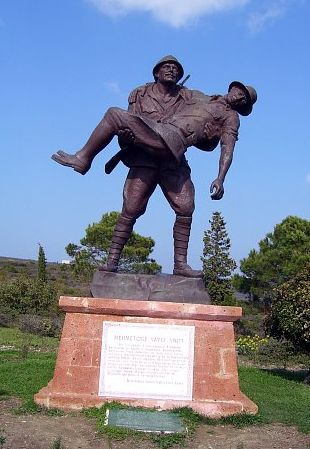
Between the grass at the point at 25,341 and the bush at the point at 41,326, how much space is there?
0.22 m

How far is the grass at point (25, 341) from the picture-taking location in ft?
40.4

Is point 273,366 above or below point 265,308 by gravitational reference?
below

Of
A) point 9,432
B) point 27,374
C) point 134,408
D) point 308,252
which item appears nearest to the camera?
point 9,432

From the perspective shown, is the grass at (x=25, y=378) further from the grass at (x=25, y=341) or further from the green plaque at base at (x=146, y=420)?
the grass at (x=25, y=341)

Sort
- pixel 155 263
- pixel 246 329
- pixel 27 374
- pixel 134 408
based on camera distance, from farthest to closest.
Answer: pixel 155 263 → pixel 246 329 → pixel 27 374 → pixel 134 408

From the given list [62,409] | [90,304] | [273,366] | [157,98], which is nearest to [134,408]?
[62,409]

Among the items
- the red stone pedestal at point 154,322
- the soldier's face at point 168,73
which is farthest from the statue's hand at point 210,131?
the red stone pedestal at point 154,322

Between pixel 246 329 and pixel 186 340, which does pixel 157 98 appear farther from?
pixel 246 329

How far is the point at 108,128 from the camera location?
5746 mm

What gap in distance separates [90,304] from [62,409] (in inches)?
36.5

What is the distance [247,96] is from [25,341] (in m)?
8.98

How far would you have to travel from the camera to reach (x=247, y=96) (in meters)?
5.98

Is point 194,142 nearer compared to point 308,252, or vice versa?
point 194,142

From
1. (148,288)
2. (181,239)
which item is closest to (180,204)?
(181,239)
